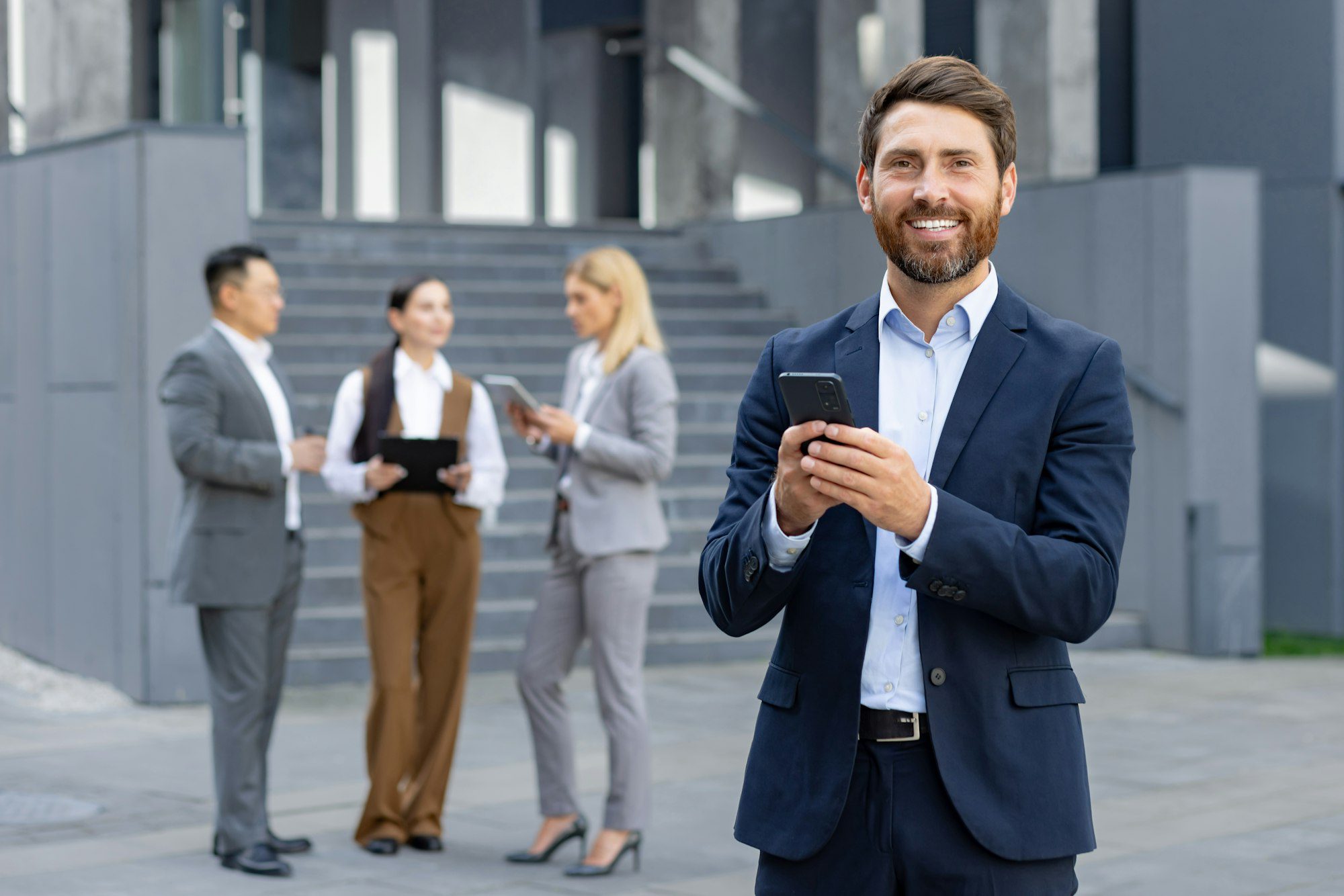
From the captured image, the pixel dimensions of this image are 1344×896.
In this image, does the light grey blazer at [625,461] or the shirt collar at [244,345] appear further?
the shirt collar at [244,345]

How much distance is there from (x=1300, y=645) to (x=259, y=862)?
27.6 ft

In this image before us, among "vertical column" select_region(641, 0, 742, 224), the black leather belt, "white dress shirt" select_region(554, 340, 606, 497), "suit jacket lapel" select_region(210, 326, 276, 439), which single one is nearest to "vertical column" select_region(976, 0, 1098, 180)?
"vertical column" select_region(641, 0, 742, 224)

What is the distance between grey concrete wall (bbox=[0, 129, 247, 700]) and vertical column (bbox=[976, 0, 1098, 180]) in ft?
23.0

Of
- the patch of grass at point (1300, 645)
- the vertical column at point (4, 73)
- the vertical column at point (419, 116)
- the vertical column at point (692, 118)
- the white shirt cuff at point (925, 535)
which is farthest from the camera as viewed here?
the vertical column at point (419, 116)

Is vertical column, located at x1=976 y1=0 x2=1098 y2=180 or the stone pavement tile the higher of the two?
vertical column, located at x1=976 y1=0 x2=1098 y2=180

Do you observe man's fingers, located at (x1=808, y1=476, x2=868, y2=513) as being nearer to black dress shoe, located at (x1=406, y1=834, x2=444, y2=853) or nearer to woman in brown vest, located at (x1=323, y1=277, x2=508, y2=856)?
woman in brown vest, located at (x1=323, y1=277, x2=508, y2=856)

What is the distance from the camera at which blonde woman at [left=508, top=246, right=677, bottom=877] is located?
6000mm

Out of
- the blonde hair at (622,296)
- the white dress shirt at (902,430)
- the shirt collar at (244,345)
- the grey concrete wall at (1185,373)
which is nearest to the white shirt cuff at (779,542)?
the white dress shirt at (902,430)

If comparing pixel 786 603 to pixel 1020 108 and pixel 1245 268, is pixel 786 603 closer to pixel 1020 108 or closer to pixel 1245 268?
pixel 1245 268

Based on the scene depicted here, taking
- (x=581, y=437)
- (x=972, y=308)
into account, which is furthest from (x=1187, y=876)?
(x=972, y=308)

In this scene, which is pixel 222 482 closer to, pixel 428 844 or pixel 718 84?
pixel 428 844

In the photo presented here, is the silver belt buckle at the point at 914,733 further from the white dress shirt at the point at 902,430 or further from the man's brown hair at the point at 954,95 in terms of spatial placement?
the man's brown hair at the point at 954,95

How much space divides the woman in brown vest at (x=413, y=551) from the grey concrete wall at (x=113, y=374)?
3.08m

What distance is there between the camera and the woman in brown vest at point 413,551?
248 inches
